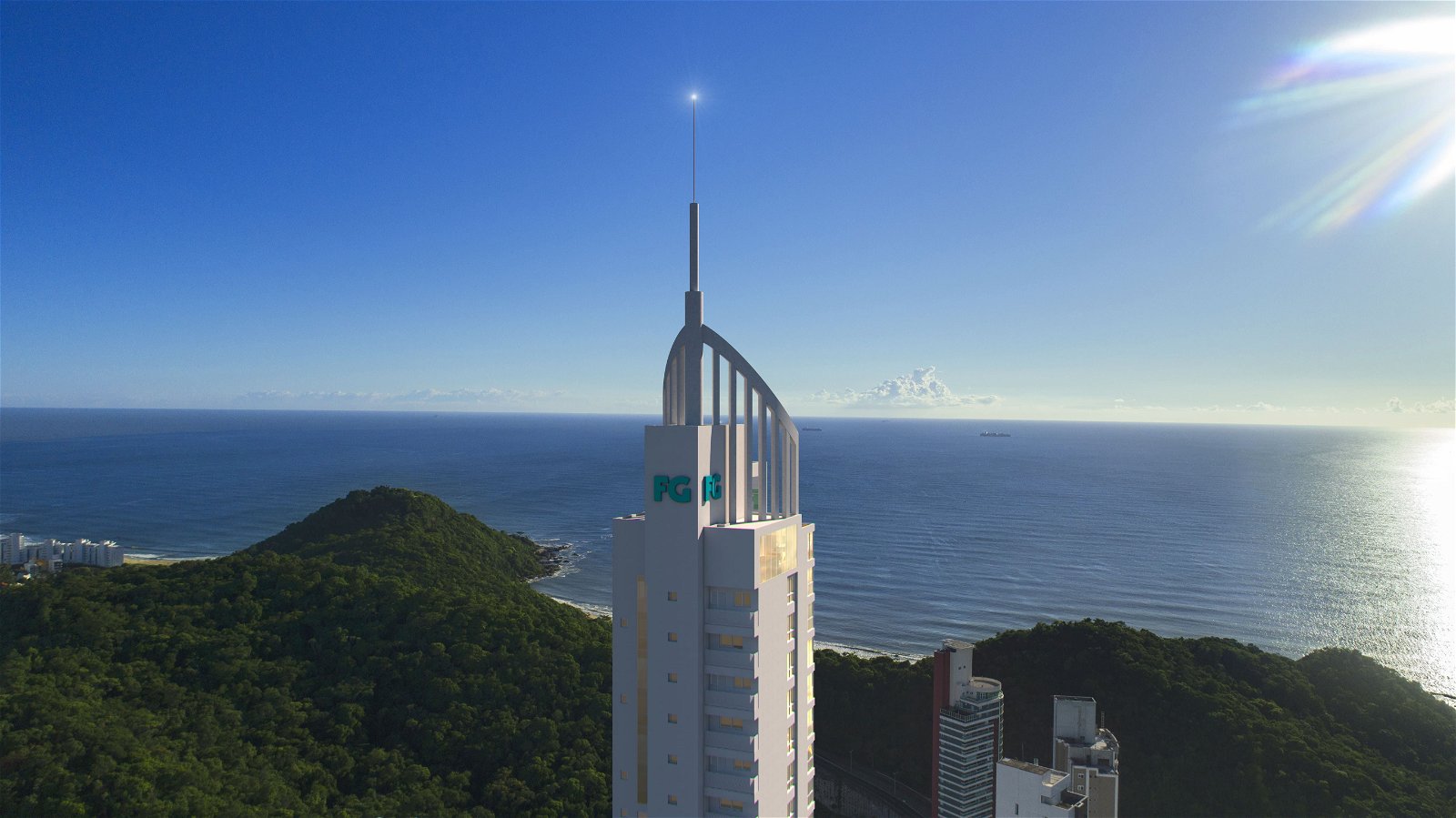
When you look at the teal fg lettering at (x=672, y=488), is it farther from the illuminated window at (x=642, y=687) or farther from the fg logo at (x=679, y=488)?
the illuminated window at (x=642, y=687)

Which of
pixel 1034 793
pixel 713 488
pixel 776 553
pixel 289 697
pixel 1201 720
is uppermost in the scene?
→ pixel 713 488

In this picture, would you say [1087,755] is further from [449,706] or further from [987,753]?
[449,706]

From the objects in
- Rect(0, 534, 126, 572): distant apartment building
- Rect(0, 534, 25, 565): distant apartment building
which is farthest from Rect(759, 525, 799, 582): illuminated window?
Rect(0, 534, 25, 565): distant apartment building

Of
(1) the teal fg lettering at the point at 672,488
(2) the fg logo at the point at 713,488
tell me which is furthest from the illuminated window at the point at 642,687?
(2) the fg logo at the point at 713,488

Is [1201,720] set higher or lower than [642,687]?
lower

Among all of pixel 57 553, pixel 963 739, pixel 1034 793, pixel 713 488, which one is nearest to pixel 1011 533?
pixel 963 739

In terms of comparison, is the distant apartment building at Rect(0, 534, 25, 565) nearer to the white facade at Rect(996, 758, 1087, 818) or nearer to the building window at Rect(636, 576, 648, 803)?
the building window at Rect(636, 576, 648, 803)
